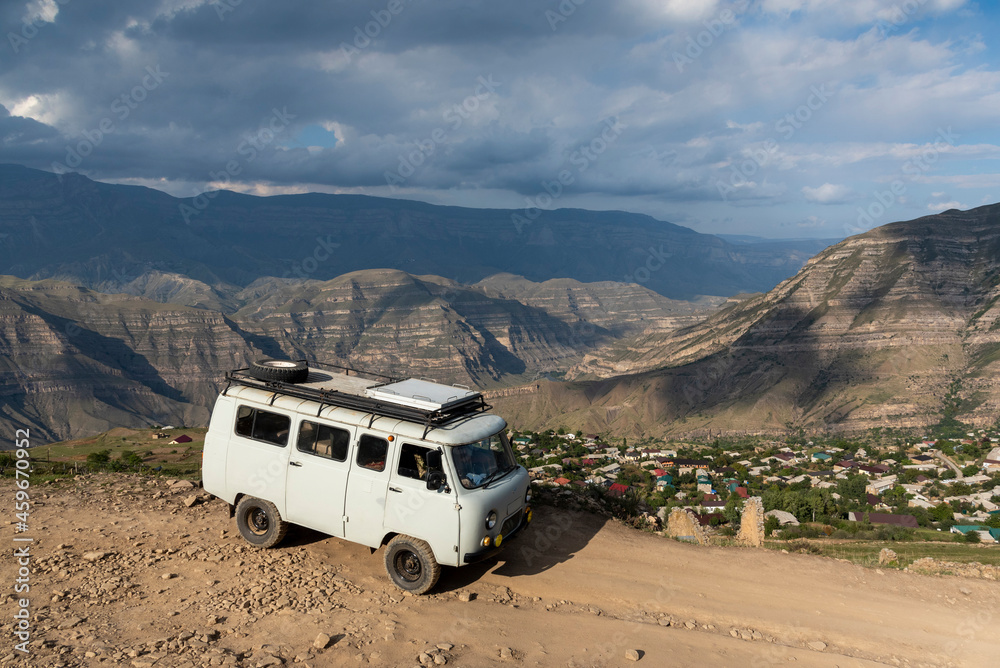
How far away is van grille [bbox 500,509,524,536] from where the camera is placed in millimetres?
11755

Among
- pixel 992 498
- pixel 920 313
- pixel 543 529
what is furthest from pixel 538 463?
pixel 920 313

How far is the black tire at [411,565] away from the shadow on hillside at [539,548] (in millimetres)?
544

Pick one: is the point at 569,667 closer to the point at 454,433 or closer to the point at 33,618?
the point at 454,433

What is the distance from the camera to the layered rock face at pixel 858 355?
13375 centimetres

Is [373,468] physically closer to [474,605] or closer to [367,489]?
[367,489]

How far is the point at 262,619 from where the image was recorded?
10125 millimetres

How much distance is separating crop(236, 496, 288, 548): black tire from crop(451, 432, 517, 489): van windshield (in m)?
4.73

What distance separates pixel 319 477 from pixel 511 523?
166 inches

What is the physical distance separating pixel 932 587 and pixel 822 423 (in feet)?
456

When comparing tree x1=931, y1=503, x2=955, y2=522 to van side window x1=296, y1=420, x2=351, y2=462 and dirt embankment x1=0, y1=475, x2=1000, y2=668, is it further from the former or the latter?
van side window x1=296, y1=420, x2=351, y2=462

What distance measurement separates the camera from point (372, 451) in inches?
457

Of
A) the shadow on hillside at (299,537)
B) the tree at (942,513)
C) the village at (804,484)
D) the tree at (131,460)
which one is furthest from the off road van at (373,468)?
the tree at (942,513)

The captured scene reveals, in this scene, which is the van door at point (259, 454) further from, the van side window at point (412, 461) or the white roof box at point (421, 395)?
the van side window at point (412, 461)

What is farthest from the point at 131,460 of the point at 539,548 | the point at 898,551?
the point at 898,551
